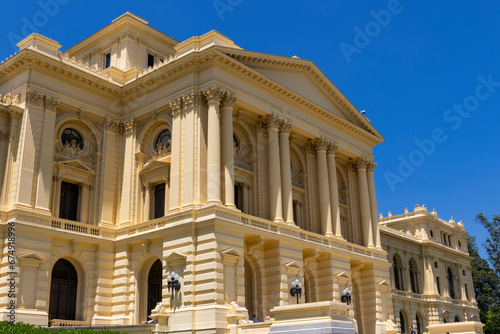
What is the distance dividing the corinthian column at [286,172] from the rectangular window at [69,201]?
1314 cm

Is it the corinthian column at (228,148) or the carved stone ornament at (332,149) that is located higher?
the carved stone ornament at (332,149)

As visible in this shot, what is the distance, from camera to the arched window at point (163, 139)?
37.6 m

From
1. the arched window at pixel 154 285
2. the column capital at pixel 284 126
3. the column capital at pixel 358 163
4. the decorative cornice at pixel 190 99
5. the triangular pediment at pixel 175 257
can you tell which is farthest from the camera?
the column capital at pixel 358 163

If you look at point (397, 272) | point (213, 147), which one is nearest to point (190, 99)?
point (213, 147)

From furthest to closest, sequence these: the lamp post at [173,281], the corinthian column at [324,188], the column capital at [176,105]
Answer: the corinthian column at [324,188] < the column capital at [176,105] < the lamp post at [173,281]

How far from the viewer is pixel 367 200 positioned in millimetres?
47125

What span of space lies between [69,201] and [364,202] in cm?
2278

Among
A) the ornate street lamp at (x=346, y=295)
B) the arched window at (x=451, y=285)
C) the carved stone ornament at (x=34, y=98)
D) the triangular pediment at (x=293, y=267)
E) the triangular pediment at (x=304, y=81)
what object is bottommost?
the ornate street lamp at (x=346, y=295)

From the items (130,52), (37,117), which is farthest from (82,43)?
(37,117)

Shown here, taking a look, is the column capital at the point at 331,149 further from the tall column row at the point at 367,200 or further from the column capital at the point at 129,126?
the column capital at the point at 129,126

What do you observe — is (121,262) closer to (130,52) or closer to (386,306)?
(130,52)

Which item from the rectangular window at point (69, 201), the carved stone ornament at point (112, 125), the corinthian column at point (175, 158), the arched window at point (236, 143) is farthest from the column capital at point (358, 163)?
the rectangular window at point (69, 201)

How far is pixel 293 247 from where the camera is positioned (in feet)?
121

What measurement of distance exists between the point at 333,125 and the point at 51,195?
21.5 metres
